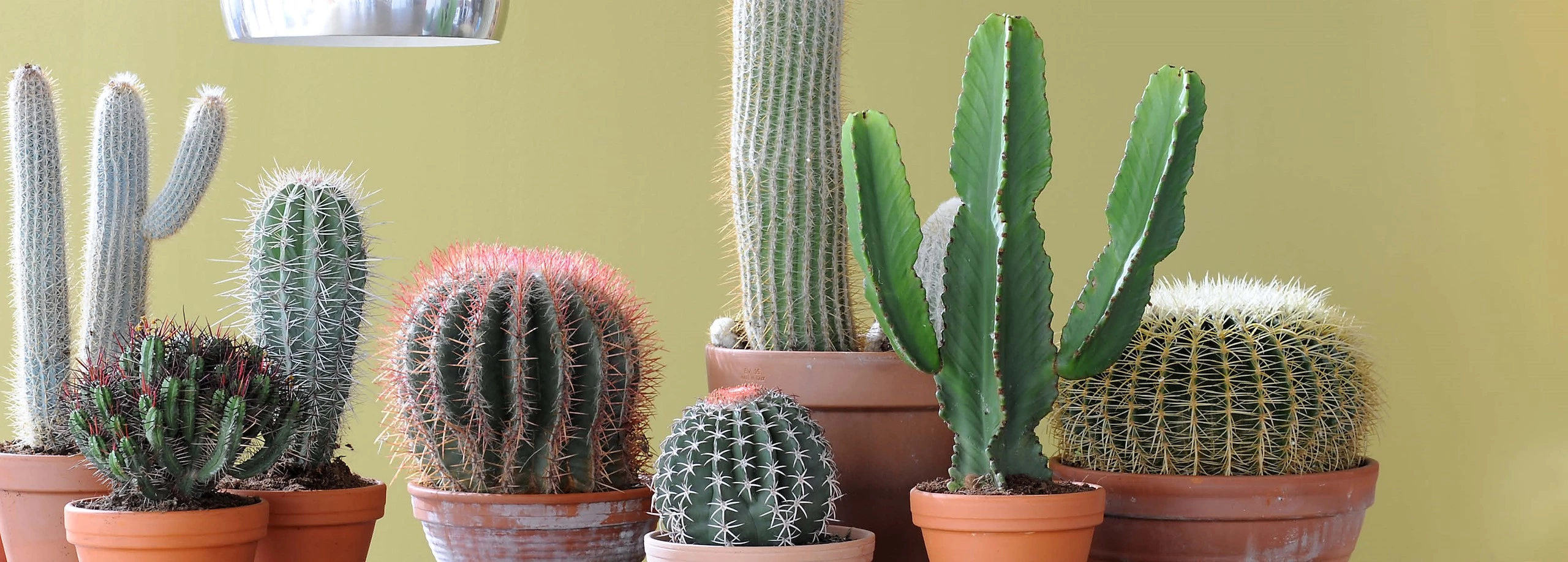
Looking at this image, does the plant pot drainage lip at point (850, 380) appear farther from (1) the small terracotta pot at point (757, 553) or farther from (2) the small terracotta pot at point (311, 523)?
(2) the small terracotta pot at point (311, 523)

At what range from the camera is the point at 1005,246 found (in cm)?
145

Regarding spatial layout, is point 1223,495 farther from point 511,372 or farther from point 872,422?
point 511,372

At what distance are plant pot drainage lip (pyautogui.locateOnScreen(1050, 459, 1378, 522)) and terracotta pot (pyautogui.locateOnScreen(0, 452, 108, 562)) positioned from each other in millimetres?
1207

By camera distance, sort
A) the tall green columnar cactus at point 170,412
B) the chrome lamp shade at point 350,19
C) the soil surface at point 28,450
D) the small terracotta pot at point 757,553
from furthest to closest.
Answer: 1. the soil surface at point 28,450
2. the tall green columnar cactus at point 170,412
3. the small terracotta pot at point 757,553
4. the chrome lamp shade at point 350,19

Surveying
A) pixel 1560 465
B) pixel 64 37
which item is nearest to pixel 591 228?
pixel 64 37

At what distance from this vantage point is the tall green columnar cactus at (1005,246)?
144cm

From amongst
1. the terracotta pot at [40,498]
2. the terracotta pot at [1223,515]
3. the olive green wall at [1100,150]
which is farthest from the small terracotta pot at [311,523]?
the terracotta pot at [1223,515]

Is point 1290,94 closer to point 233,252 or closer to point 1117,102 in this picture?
point 1117,102

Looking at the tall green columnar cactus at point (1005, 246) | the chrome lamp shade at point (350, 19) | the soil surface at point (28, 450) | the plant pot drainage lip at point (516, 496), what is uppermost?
the chrome lamp shade at point (350, 19)

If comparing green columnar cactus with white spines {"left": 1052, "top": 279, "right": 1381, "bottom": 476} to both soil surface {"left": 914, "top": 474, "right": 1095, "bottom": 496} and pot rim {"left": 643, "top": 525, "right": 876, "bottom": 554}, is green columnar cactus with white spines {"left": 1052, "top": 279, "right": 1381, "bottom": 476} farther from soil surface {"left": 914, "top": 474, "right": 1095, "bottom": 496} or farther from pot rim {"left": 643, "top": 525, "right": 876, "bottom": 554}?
pot rim {"left": 643, "top": 525, "right": 876, "bottom": 554}

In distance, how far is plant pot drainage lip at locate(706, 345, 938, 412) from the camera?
1.72m

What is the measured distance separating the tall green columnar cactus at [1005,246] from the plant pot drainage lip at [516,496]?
38cm

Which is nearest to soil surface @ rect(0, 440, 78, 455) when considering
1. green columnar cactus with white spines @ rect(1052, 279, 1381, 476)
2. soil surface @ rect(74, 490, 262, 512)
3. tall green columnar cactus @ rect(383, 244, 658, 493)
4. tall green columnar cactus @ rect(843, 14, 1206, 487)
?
soil surface @ rect(74, 490, 262, 512)

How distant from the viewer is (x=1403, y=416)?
260 centimetres
